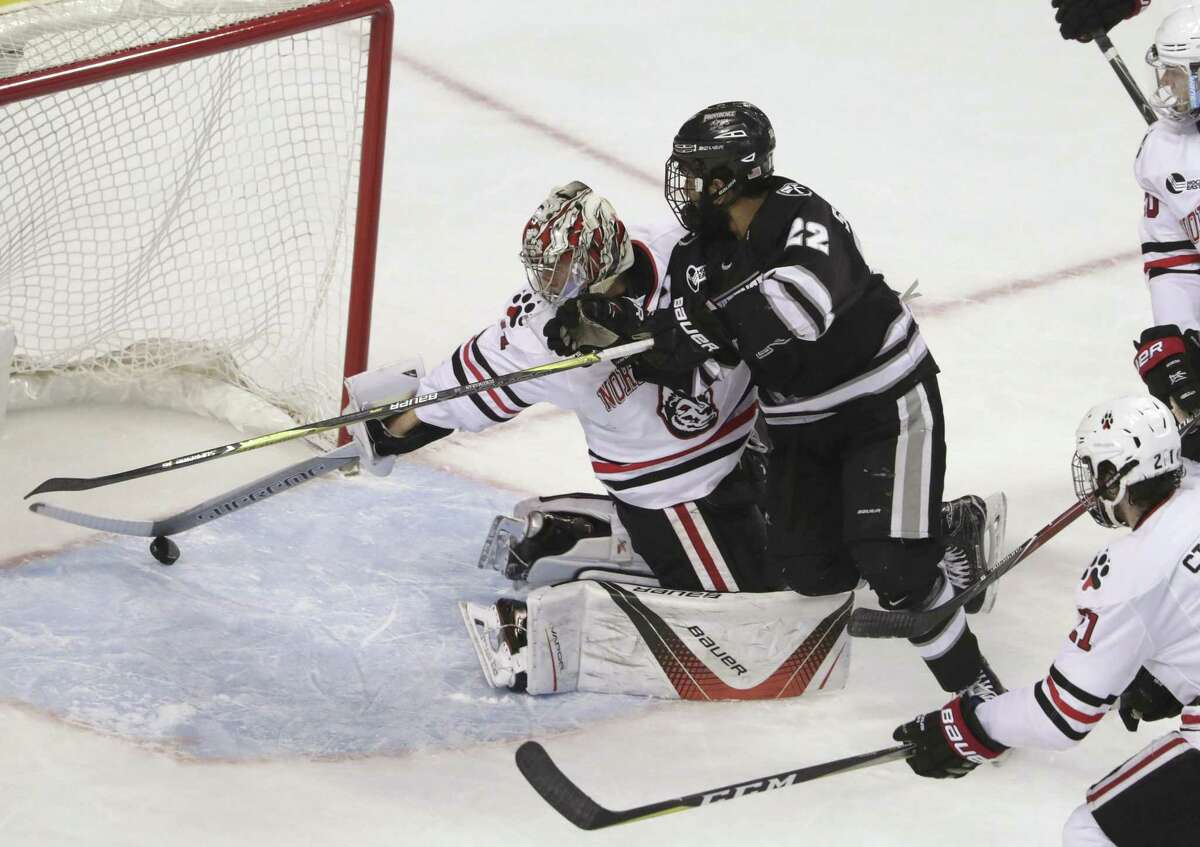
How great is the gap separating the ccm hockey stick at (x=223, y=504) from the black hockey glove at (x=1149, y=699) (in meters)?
1.56

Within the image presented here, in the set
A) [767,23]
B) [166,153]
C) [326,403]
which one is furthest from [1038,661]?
[767,23]

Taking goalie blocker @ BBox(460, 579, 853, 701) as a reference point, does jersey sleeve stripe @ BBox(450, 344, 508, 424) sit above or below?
above

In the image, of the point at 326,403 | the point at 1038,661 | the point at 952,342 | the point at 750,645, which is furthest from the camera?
the point at 952,342

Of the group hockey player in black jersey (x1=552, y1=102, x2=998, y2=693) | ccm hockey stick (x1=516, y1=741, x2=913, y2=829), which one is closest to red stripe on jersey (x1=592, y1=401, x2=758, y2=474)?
hockey player in black jersey (x1=552, y1=102, x2=998, y2=693)

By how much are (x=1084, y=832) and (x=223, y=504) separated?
1.89 meters

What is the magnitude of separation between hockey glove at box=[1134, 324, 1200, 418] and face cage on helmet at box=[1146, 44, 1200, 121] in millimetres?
408

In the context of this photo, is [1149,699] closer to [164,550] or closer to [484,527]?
[484,527]

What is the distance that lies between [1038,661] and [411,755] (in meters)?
1.28

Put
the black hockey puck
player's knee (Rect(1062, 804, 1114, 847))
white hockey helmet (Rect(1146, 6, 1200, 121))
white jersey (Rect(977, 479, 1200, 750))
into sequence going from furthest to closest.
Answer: the black hockey puck, white hockey helmet (Rect(1146, 6, 1200, 121)), player's knee (Rect(1062, 804, 1114, 847)), white jersey (Rect(977, 479, 1200, 750))

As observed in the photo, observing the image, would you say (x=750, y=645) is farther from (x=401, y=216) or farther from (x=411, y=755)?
(x=401, y=216)

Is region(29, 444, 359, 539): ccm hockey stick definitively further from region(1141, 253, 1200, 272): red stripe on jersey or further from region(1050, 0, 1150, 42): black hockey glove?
region(1050, 0, 1150, 42): black hockey glove

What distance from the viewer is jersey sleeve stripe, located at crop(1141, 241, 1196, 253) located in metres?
Result: 3.15

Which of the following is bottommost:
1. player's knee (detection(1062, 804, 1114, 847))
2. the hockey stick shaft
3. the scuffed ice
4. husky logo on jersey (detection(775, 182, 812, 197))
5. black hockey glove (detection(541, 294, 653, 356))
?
the scuffed ice

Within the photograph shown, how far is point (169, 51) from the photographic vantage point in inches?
130
